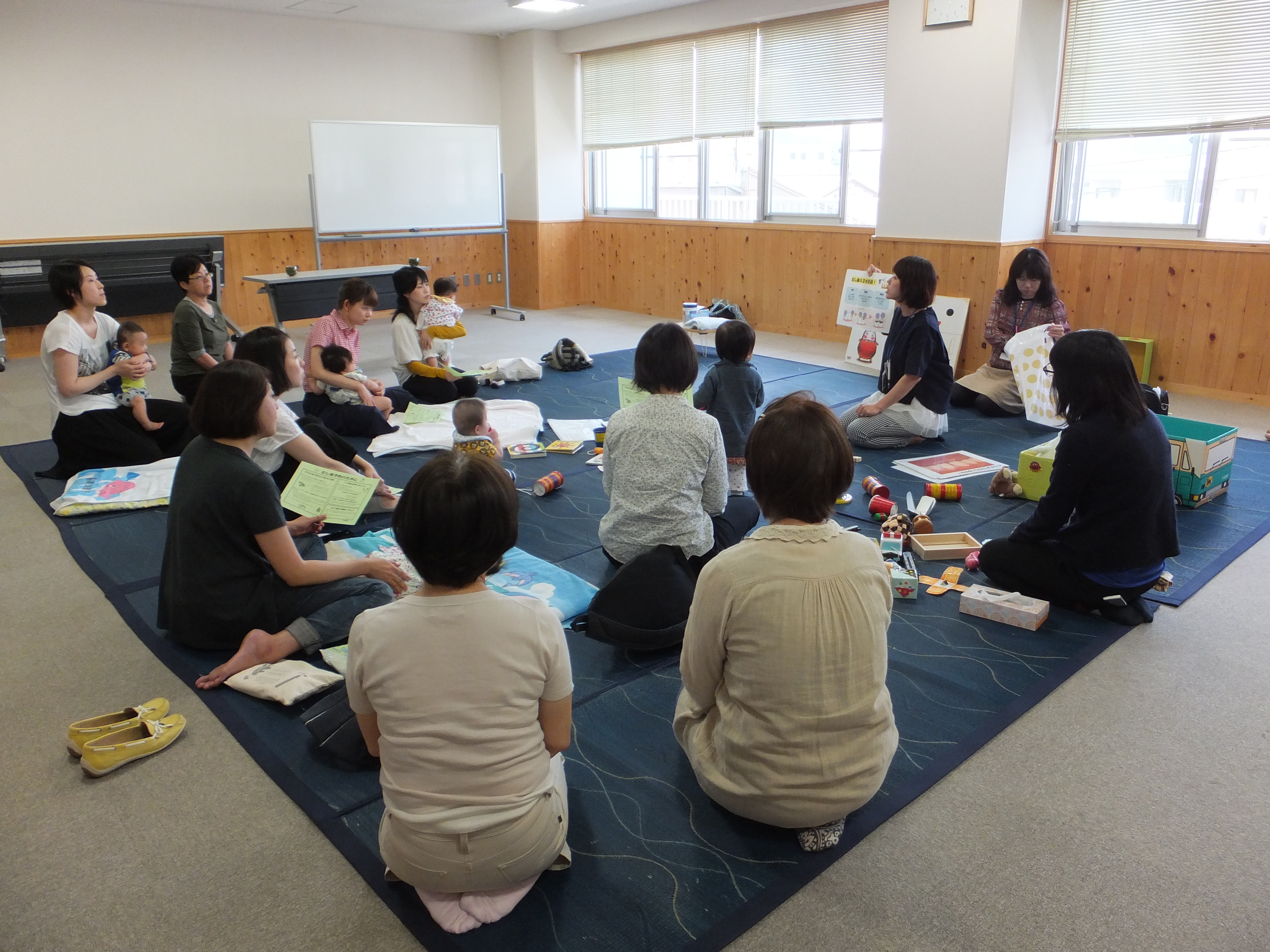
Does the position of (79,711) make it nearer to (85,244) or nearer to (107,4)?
(85,244)

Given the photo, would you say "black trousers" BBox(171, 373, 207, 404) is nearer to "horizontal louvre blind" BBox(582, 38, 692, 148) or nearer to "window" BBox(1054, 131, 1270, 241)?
"horizontal louvre blind" BBox(582, 38, 692, 148)

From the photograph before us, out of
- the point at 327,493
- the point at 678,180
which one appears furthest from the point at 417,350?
the point at 678,180

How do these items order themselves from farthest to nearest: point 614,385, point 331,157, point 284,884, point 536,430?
point 331,157, point 614,385, point 536,430, point 284,884

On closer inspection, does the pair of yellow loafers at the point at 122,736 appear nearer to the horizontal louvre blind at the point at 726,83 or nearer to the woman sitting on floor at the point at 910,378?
the woman sitting on floor at the point at 910,378

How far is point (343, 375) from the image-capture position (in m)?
4.34

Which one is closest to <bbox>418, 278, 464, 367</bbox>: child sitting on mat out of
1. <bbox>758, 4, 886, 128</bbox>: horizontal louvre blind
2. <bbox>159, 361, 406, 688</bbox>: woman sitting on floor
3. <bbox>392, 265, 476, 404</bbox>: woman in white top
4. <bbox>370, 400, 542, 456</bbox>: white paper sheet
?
<bbox>392, 265, 476, 404</bbox>: woman in white top

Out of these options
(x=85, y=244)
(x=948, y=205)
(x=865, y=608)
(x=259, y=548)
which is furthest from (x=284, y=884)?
(x=85, y=244)

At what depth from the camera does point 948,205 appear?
5.54 meters

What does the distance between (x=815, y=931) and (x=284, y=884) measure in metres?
0.94

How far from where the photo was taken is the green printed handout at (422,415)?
4570mm

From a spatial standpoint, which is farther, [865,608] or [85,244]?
[85,244]

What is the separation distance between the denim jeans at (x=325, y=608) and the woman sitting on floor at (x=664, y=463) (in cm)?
69

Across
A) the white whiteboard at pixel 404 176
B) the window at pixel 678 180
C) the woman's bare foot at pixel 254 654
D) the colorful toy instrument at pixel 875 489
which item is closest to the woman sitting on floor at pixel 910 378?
the colorful toy instrument at pixel 875 489

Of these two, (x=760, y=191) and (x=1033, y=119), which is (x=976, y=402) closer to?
(x=1033, y=119)
